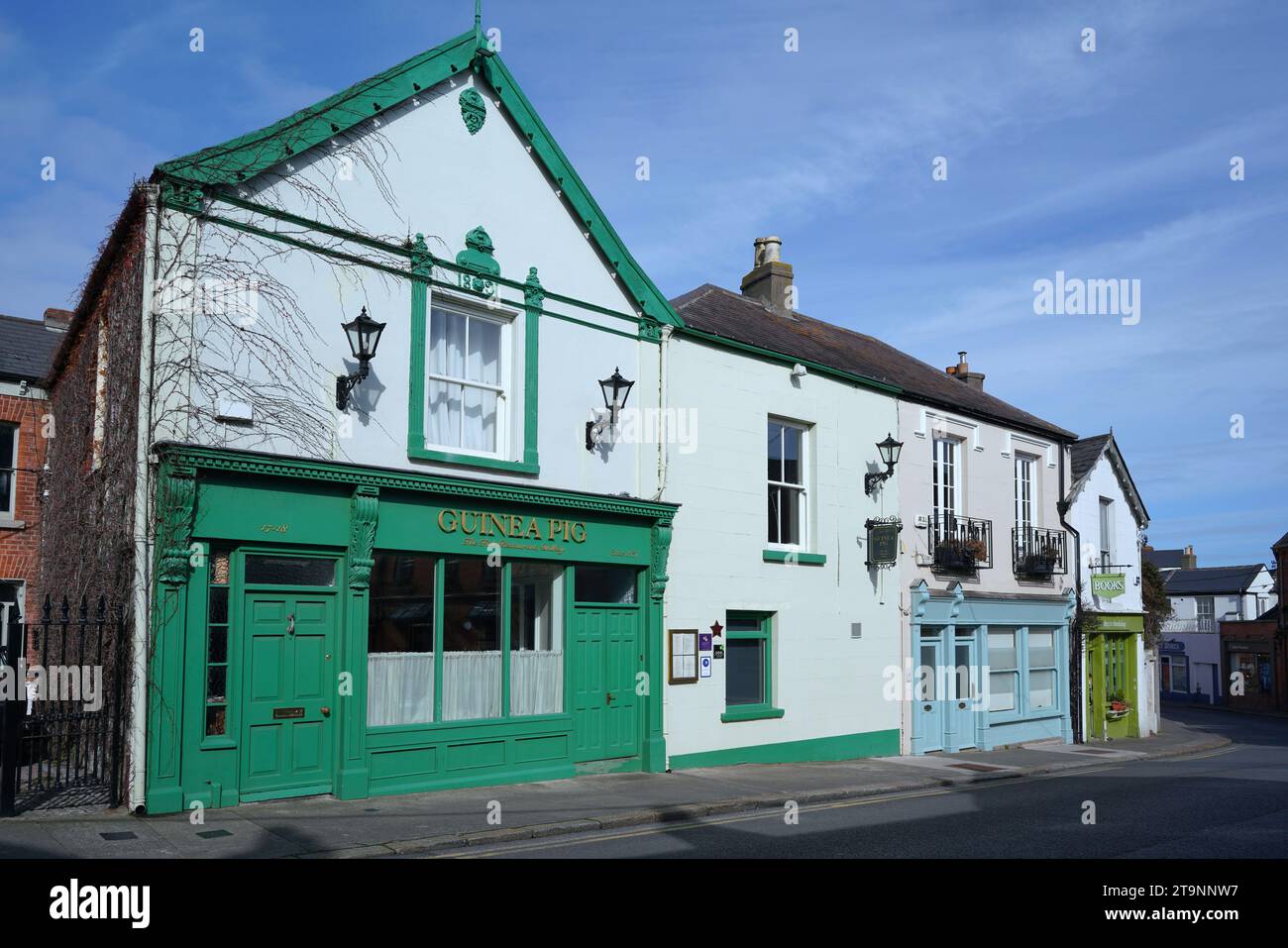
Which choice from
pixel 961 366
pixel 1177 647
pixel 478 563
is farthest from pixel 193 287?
pixel 1177 647

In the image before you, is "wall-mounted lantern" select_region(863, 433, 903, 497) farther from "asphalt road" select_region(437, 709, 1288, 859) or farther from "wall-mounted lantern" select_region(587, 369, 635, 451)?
"wall-mounted lantern" select_region(587, 369, 635, 451)

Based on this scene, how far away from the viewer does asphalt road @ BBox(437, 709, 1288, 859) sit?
9820mm

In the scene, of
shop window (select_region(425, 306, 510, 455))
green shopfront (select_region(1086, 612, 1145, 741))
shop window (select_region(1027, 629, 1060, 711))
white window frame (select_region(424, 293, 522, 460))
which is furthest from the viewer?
green shopfront (select_region(1086, 612, 1145, 741))

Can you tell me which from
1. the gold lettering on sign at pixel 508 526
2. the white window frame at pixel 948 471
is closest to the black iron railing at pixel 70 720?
the gold lettering on sign at pixel 508 526

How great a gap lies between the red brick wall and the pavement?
880cm

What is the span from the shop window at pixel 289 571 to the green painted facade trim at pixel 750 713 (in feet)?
21.9

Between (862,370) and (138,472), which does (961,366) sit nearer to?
(862,370)

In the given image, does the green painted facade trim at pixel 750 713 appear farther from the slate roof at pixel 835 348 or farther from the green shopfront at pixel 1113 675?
the green shopfront at pixel 1113 675

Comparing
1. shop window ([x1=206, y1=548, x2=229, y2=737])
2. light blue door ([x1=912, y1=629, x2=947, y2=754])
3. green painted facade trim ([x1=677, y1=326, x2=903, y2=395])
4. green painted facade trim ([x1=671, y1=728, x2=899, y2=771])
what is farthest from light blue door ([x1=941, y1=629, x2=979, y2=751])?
shop window ([x1=206, y1=548, x2=229, y2=737])

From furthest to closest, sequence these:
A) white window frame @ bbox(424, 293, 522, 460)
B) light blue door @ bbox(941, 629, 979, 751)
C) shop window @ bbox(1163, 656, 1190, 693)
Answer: shop window @ bbox(1163, 656, 1190, 693) → light blue door @ bbox(941, 629, 979, 751) → white window frame @ bbox(424, 293, 522, 460)

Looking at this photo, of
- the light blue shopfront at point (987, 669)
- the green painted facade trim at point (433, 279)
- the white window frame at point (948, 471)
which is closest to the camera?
the green painted facade trim at point (433, 279)

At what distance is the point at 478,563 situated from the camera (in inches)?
529

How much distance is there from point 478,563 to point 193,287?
15.2 ft

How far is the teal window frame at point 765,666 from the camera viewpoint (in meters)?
16.3
